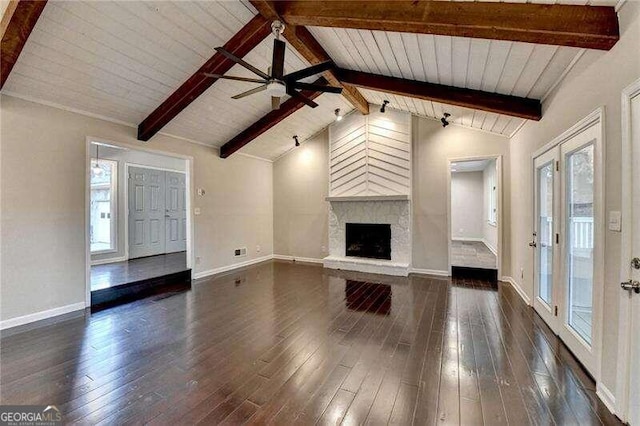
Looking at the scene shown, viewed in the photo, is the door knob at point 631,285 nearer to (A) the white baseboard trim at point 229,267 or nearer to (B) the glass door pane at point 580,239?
(B) the glass door pane at point 580,239

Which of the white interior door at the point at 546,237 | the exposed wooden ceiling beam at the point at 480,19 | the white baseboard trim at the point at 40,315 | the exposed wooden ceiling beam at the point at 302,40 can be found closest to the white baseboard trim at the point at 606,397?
the white interior door at the point at 546,237

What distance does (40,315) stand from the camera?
135 inches

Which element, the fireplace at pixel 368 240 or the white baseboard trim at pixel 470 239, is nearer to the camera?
the fireplace at pixel 368 240

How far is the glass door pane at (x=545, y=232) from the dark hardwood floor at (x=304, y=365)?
16.7 inches

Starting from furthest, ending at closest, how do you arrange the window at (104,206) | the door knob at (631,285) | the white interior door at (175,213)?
1. the white interior door at (175,213)
2. the window at (104,206)
3. the door knob at (631,285)

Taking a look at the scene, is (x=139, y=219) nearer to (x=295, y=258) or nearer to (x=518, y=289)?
(x=295, y=258)

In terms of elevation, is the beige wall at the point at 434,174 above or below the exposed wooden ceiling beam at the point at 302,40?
below

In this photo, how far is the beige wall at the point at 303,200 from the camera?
22.3 feet

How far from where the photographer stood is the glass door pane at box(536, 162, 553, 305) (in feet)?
10.4

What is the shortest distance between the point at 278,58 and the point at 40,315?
4106mm

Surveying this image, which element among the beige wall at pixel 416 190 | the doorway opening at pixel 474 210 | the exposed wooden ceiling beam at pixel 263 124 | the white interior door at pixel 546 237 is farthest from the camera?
the doorway opening at pixel 474 210

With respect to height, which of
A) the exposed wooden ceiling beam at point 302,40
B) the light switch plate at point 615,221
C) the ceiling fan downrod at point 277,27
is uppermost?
the exposed wooden ceiling beam at point 302,40

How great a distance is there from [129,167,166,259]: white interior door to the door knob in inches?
319

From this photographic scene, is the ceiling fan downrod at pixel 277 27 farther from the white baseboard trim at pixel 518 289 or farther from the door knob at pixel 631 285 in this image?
the white baseboard trim at pixel 518 289
